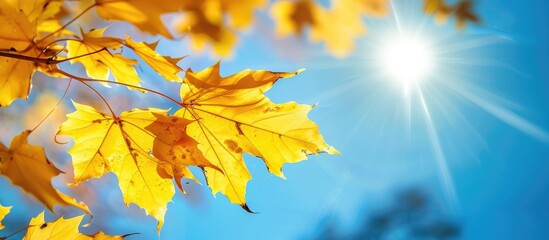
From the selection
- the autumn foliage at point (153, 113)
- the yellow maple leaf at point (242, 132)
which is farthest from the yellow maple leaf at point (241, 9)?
the yellow maple leaf at point (242, 132)

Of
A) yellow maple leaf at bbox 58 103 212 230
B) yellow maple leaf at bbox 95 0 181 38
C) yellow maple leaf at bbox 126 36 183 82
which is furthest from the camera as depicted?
yellow maple leaf at bbox 58 103 212 230

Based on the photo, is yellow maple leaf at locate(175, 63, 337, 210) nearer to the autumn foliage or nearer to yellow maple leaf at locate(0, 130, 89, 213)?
the autumn foliage

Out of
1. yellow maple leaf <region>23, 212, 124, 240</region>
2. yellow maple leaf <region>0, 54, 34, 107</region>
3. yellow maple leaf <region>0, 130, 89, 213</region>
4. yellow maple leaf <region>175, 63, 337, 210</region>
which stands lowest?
yellow maple leaf <region>0, 130, 89, 213</region>

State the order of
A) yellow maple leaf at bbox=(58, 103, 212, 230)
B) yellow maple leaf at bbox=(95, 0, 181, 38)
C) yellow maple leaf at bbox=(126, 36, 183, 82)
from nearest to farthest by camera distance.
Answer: yellow maple leaf at bbox=(95, 0, 181, 38), yellow maple leaf at bbox=(126, 36, 183, 82), yellow maple leaf at bbox=(58, 103, 212, 230)

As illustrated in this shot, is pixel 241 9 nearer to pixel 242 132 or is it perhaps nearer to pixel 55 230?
pixel 242 132

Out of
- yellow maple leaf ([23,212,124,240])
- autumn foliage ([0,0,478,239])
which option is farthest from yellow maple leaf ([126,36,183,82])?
yellow maple leaf ([23,212,124,240])

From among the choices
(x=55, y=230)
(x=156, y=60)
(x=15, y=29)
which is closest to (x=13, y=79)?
(x=15, y=29)

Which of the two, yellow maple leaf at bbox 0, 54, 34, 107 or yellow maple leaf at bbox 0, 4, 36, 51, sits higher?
yellow maple leaf at bbox 0, 4, 36, 51

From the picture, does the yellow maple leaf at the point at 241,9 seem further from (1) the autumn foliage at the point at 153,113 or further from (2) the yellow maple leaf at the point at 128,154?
(2) the yellow maple leaf at the point at 128,154
